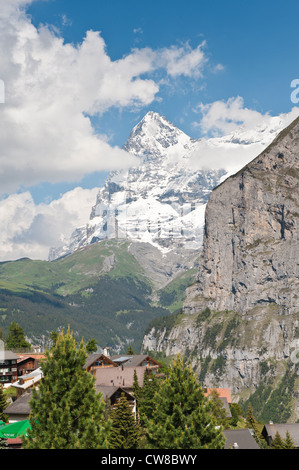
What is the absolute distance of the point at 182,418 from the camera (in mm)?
34531

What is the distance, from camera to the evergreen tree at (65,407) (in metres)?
31.0

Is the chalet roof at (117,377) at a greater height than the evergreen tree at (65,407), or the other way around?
the evergreen tree at (65,407)

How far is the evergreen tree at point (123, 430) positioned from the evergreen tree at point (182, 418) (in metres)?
21.9

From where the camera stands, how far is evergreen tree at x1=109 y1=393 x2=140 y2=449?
183ft

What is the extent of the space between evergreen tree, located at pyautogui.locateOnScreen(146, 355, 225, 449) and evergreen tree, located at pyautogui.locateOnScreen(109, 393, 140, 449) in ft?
71.9

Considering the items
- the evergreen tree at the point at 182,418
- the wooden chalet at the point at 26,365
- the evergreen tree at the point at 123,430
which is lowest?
the evergreen tree at the point at 123,430

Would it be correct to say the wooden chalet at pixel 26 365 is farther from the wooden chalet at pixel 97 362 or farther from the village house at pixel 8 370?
the wooden chalet at pixel 97 362

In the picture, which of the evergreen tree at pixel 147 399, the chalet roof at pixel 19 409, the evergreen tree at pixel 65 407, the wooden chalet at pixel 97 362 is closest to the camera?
the evergreen tree at pixel 65 407

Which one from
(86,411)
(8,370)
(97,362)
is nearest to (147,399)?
(97,362)

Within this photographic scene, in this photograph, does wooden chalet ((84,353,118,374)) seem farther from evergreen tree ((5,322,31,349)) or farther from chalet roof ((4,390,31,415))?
evergreen tree ((5,322,31,349))

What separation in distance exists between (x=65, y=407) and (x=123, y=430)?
91.4ft

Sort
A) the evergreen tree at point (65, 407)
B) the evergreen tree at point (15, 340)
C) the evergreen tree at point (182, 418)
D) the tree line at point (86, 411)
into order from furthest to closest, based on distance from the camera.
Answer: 1. the evergreen tree at point (15, 340)
2. the evergreen tree at point (182, 418)
3. the tree line at point (86, 411)
4. the evergreen tree at point (65, 407)

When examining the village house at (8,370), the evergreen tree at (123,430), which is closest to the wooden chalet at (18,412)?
the evergreen tree at (123,430)

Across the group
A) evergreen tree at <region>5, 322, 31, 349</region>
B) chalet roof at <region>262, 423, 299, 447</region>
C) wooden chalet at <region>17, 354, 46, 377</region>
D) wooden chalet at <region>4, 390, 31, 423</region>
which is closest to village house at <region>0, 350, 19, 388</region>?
wooden chalet at <region>17, 354, 46, 377</region>
